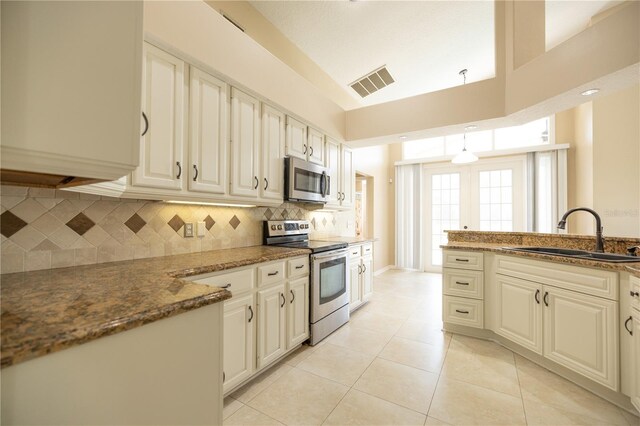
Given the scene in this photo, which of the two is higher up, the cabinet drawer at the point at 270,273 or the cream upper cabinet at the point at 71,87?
the cream upper cabinet at the point at 71,87

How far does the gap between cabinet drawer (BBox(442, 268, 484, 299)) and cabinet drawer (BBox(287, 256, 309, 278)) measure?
159cm

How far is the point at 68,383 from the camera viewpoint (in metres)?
0.65

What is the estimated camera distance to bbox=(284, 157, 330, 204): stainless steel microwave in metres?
2.67

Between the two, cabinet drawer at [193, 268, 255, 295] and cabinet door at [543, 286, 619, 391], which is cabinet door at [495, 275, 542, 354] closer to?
cabinet door at [543, 286, 619, 391]

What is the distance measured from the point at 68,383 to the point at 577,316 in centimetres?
283

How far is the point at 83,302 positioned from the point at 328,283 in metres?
2.12

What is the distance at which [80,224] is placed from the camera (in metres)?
1.56

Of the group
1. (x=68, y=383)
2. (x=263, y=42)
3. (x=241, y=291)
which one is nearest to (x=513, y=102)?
(x=263, y=42)

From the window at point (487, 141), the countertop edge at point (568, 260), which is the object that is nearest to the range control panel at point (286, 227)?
the countertop edge at point (568, 260)

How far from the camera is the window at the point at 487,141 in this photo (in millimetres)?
4953

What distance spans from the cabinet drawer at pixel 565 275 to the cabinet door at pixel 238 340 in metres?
2.31

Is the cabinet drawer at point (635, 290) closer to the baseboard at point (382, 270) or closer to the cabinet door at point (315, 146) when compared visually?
the cabinet door at point (315, 146)

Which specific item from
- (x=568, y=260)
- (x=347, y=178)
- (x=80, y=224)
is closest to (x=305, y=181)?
(x=347, y=178)

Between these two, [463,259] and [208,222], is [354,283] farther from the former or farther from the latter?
[208,222]
